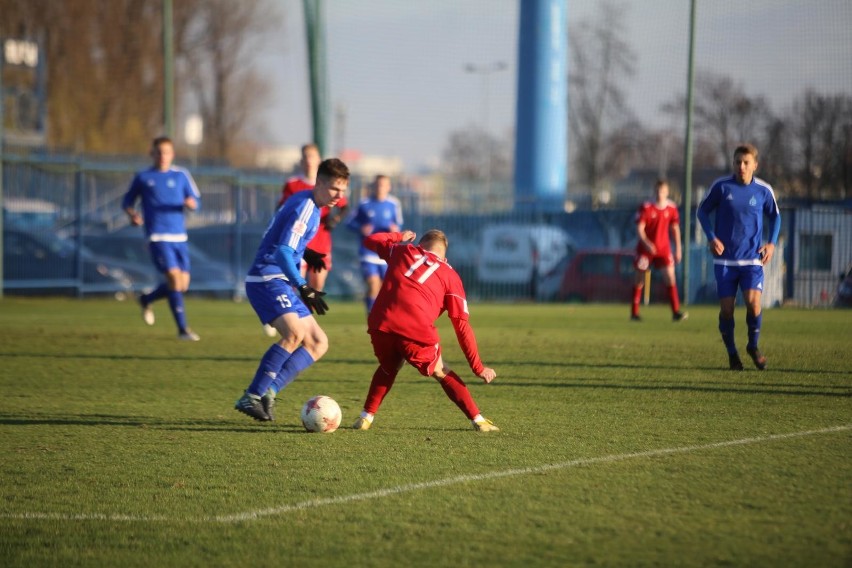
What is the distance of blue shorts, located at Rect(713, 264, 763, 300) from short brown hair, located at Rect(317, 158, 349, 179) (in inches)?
193

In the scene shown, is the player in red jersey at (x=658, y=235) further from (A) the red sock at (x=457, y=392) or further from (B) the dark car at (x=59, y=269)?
(B) the dark car at (x=59, y=269)

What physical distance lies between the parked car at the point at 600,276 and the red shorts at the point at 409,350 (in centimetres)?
1895

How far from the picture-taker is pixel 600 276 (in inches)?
1053

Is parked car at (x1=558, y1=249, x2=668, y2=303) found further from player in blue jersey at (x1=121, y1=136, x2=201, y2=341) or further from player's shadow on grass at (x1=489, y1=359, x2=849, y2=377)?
player's shadow on grass at (x1=489, y1=359, x2=849, y2=377)

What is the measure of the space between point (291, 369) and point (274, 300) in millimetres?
512

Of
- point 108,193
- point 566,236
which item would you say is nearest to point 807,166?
point 566,236

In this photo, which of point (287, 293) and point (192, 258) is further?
point (192, 258)

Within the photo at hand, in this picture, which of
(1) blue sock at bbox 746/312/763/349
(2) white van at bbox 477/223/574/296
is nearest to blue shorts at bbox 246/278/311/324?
(1) blue sock at bbox 746/312/763/349

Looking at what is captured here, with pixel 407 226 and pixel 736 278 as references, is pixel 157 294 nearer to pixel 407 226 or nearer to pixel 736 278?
pixel 736 278

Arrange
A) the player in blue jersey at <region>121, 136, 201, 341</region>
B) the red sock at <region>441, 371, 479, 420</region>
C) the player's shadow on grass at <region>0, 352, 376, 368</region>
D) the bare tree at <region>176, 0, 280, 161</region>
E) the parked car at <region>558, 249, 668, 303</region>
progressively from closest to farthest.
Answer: the red sock at <region>441, 371, 479, 420</region> → the player's shadow on grass at <region>0, 352, 376, 368</region> → the player in blue jersey at <region>121, 136, 201, 341</region> → the parked car at <region>558, 249, 668, 303</region> → the bare tree at <region>176, 0, 280, 161</region>

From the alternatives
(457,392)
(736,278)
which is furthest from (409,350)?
(736,278)

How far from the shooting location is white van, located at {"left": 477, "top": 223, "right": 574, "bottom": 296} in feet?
92.6

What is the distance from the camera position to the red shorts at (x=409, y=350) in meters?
7.89

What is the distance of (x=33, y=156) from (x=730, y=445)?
21.2 metres
